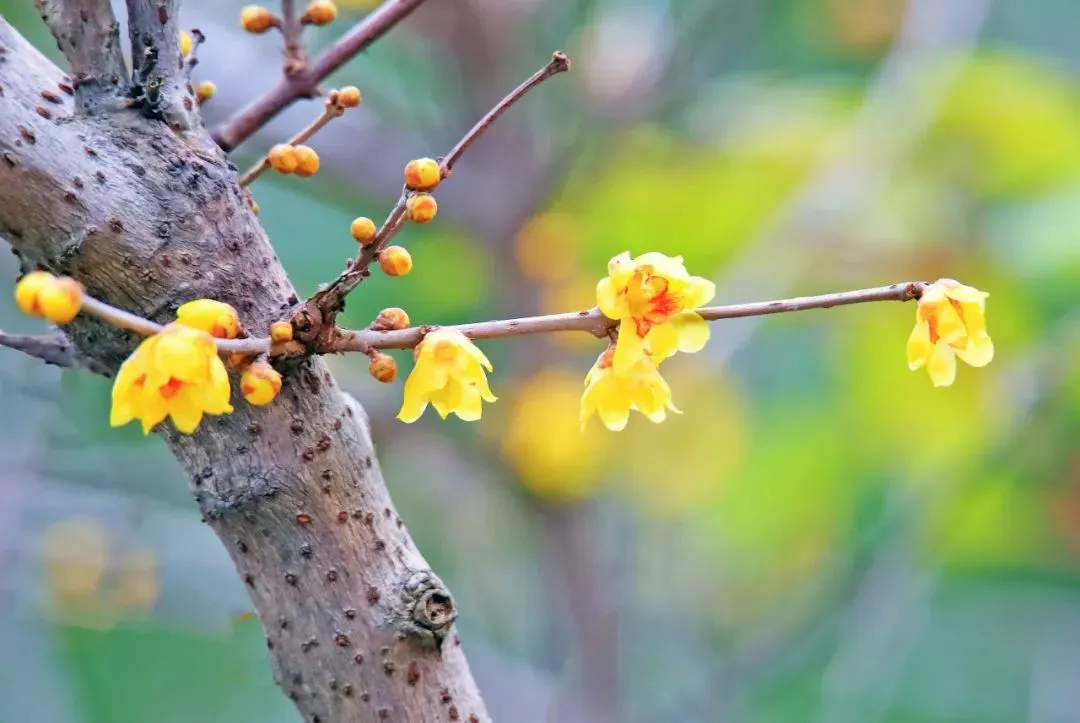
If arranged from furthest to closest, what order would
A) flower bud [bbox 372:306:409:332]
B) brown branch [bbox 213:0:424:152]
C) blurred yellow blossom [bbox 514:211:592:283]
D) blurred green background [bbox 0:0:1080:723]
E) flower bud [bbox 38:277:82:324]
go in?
1. blurred yellow blossom [bbox 514:211:592:283]
2. blurred green background [bbox 0:0:1080:723]
3. brown branch [bbox 213:0:424:152]
4. flower bud [bbox 372:306:409:332]
5. flower bud [bbox 38:277:82:324]

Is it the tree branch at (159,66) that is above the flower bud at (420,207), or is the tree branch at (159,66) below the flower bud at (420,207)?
above

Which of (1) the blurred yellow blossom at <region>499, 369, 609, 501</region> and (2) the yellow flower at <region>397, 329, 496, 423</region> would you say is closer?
(2) the yellow flower at <region>397, 329, 496, 423</region>

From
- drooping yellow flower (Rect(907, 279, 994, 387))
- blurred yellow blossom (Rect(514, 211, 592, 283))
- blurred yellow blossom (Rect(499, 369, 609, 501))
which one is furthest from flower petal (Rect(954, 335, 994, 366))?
blurred yellow blossom (Rect(514, 211, 592, 283))

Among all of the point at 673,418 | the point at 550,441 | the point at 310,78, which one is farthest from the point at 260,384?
the point at 673,418

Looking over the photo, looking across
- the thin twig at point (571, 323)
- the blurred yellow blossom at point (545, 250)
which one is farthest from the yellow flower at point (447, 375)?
the blurred yellow blossom at point (545, 250)

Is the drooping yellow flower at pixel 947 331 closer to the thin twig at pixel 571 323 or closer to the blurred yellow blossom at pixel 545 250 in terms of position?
the thin twig at pixel 571 323

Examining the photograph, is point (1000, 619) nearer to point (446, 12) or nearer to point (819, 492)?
point (819, 492)

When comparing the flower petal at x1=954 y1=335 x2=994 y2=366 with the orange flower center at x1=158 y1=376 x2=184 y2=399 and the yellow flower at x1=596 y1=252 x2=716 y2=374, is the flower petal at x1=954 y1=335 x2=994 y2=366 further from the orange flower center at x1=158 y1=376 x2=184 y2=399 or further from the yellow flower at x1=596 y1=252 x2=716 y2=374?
the orange flower center at x1=158 y1=376 x2=184 y2=399
